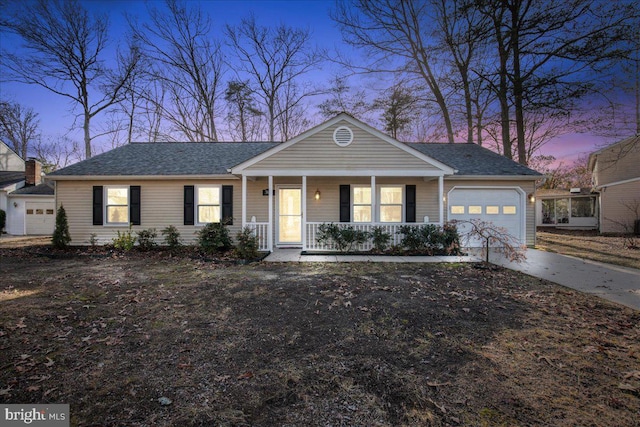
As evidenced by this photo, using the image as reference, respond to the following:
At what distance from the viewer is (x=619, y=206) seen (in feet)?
55.0

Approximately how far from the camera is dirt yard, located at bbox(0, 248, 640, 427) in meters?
2.32

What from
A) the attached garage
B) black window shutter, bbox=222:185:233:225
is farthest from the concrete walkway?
the attached garage

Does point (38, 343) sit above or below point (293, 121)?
below

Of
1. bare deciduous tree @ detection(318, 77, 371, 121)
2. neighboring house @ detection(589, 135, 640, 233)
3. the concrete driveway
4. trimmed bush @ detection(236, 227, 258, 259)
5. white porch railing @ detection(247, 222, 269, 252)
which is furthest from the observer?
bare deciduous tree @ detection(318, 77, 371, 121)

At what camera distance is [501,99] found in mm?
15594

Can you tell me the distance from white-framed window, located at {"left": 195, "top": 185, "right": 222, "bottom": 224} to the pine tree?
4701 mm

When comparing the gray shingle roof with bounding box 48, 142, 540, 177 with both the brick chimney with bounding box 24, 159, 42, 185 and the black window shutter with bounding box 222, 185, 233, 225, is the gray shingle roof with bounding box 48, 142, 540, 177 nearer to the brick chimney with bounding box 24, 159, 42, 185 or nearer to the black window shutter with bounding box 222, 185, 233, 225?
the black window shutter with bounding box 222, 185, 233, 225

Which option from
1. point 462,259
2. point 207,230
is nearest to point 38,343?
point 207,230

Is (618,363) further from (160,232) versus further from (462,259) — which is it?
(160,232)

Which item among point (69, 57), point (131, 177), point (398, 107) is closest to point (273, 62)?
point (398, 107)

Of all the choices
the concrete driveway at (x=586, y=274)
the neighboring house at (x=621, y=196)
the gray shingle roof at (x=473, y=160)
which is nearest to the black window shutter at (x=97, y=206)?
the gray shingle roof at (x=473, y=160)

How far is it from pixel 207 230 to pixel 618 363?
9732 mm

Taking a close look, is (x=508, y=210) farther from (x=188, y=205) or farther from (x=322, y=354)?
(x=188, y=205)

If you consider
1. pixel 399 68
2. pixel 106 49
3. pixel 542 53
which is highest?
pixel 106 49
